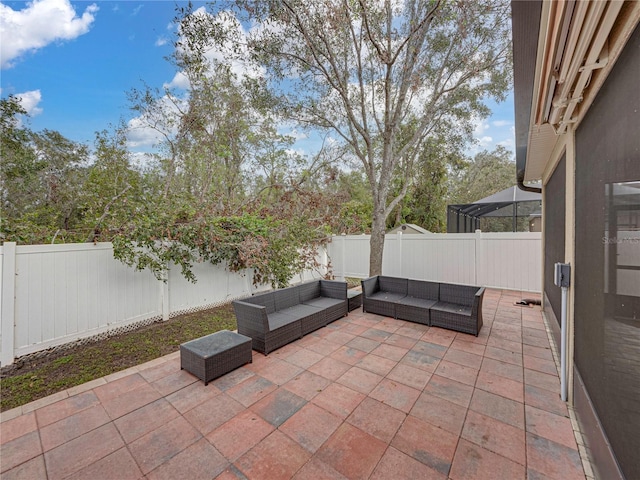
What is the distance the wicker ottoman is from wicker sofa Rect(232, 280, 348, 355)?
0.36 metres

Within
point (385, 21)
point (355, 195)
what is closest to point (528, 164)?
point (385, 21)

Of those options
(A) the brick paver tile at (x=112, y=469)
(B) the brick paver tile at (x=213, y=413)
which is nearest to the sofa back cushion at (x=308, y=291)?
(B) the brick paver tile at (x=213, y=413)

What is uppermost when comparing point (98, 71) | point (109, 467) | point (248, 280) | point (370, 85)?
point (370, 85)

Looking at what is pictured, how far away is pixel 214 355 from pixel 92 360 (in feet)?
6.60

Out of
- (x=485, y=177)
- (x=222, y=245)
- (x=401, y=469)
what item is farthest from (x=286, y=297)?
(x=485, y=177)

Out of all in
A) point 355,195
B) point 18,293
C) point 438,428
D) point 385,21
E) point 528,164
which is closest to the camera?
point 438,428

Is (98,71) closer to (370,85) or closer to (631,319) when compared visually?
(370,85)

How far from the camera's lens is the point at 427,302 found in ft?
16.9

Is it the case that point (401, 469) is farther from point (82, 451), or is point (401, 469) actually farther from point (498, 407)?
point (82, 451)

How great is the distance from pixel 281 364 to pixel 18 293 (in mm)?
3662

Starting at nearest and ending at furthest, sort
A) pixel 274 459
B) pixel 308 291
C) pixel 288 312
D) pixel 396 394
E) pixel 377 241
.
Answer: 1. pixel 274 459
2. pixel 396 394
3. pixel 288 312
4. pixel 308 291
5. pixel 377 241

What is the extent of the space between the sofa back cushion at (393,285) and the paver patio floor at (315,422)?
6.16ft

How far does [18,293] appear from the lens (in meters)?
3.58

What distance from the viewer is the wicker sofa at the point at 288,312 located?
154 inches
